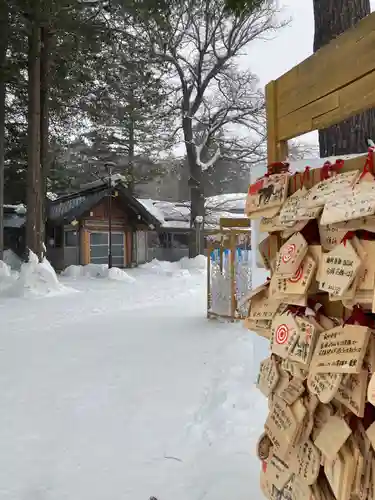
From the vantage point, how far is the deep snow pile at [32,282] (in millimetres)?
11759

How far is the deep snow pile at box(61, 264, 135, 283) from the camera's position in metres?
16.1

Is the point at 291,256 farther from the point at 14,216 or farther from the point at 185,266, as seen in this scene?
the point at 14,216

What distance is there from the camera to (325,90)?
1.80m

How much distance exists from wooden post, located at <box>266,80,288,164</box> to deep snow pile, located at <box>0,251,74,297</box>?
1045 centimetres

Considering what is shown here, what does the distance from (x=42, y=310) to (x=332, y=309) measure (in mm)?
8854

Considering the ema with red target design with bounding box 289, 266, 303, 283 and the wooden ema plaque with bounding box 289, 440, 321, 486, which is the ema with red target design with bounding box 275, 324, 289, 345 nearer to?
the ema with red target design with bounding box 289, 266, 303, 283

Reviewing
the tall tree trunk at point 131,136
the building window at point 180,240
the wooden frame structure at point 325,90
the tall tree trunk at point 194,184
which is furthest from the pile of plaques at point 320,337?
the building window at point 180,240

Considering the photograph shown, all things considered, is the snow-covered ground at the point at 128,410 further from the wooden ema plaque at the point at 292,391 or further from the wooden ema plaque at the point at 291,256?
the wooden ema plaque at the point at 291,256

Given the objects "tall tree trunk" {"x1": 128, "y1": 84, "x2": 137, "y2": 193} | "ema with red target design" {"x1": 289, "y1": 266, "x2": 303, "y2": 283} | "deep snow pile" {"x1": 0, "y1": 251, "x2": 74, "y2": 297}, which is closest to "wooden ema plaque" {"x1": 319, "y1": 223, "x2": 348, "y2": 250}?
"ema with red target design" {"x1": 289, "y1": 266, "x2": 303, "y2": 283}

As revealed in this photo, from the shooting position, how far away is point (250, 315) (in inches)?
76.2

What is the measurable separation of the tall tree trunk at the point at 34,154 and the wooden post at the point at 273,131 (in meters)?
11.9

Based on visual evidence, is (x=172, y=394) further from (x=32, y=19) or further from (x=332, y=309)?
(x=32, y=19)

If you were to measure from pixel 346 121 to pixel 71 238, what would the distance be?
797 inches

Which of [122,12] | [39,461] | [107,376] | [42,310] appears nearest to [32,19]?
[122,12]
